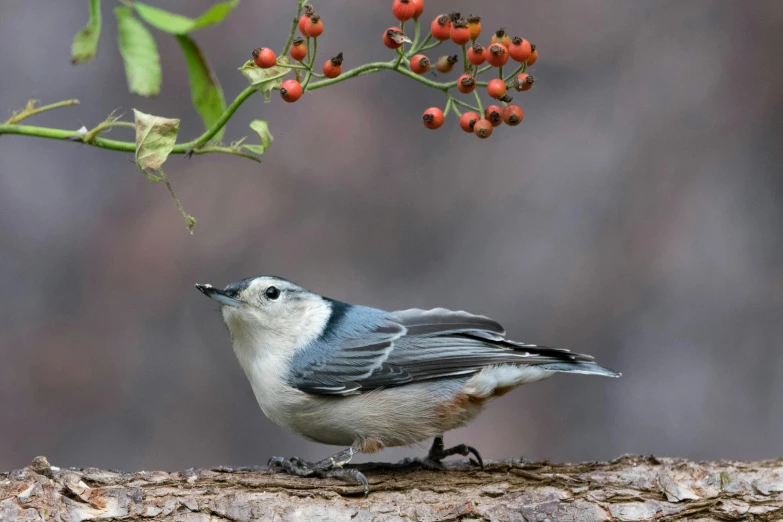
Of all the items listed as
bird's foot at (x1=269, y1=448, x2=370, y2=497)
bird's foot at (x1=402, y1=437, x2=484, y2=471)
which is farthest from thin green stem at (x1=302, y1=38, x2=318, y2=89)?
bird's foot at (x1=402, y1=437, x2=484, y2=471)

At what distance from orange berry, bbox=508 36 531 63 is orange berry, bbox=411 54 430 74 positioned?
171 mm

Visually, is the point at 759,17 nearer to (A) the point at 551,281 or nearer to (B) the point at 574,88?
(B) the point at 574,88

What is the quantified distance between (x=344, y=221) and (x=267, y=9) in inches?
29.4

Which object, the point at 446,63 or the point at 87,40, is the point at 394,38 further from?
the point at 87,40

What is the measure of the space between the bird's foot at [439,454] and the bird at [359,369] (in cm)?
10

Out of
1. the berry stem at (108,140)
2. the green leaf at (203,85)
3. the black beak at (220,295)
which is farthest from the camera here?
the black beak at (220,295)

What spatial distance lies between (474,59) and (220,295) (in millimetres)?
914

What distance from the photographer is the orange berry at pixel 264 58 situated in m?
1.71

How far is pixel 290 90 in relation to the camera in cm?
176

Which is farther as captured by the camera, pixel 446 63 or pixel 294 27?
pixel 446 63

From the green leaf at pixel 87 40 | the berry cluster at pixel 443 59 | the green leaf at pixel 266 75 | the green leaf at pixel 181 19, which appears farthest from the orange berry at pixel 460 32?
the green leaf at pixel 87 40

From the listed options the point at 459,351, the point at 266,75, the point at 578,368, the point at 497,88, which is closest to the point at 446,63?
the point at 497,88

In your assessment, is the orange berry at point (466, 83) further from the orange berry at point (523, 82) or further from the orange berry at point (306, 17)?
the orange berry at point (306, 17)

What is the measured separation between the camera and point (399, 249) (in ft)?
10.2
